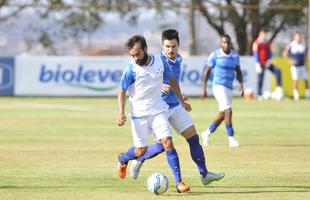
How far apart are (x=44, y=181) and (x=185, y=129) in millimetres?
1972

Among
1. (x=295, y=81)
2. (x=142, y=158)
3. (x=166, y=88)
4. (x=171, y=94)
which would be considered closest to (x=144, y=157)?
(x=142, y=158)

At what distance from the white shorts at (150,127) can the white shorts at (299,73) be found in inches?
885

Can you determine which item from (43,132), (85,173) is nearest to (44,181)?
(85,173)

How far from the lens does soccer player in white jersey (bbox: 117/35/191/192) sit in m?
12.0

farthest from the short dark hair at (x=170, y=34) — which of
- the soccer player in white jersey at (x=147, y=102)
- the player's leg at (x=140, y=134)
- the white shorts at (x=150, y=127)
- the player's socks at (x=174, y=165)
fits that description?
the player's socks at (x=174, y=165)

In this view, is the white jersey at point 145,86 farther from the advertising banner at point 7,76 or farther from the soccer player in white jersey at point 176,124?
the advertising banner at point 7,76

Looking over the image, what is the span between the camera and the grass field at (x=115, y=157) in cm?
1213

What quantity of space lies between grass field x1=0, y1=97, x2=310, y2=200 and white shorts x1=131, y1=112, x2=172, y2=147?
0.64m

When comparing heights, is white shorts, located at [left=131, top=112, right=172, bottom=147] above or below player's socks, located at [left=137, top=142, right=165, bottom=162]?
above

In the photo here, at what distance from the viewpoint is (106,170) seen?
14.4 m

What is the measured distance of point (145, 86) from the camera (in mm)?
12109

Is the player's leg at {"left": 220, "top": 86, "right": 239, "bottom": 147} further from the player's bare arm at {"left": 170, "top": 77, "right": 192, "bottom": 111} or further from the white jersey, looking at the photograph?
the white jersey

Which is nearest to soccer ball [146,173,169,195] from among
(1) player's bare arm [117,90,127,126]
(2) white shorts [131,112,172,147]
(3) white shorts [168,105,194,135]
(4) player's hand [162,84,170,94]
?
(2) white shorts [131,112,172,147]

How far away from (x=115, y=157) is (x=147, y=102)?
4.30 metres
